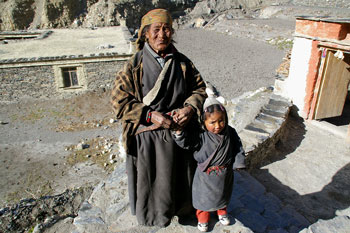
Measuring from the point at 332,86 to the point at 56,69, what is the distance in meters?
12.0

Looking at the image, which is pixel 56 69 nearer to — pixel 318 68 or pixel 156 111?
pixel 318 68

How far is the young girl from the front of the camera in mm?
2529

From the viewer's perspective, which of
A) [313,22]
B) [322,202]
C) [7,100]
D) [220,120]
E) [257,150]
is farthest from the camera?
[7,100]

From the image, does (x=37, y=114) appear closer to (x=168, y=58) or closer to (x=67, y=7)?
(x=168, y=58)

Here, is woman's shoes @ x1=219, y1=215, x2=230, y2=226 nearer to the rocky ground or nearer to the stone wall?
the rocky ground

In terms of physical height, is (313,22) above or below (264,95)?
above

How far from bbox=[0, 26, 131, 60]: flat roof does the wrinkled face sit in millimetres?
12220

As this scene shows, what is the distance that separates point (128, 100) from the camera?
248 centimetres

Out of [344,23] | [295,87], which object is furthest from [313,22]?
[295,87]

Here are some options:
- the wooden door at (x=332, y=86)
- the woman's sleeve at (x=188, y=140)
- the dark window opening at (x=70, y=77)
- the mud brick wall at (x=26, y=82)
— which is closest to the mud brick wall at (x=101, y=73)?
the dark window opening at (x=70, y=77)

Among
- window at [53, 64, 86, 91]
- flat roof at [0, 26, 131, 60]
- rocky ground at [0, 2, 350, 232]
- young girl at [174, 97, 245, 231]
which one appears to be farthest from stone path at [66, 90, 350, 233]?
flat roof at [0, 26, 131, 60]

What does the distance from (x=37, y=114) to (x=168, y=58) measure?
12334mm

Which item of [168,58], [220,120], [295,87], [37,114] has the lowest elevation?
[37,114]

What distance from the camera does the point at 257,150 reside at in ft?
18.3
